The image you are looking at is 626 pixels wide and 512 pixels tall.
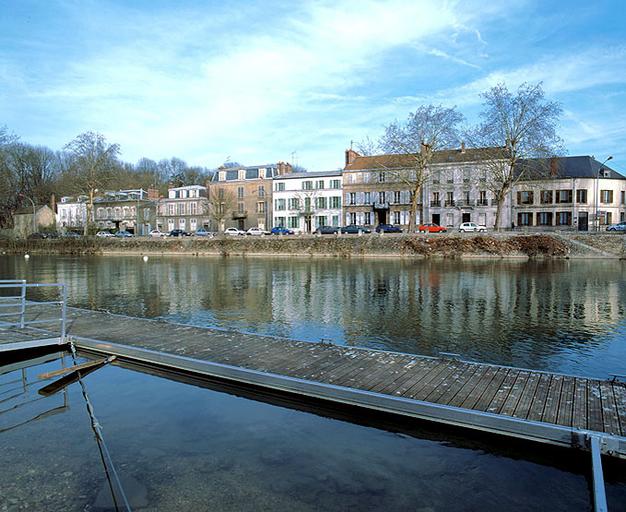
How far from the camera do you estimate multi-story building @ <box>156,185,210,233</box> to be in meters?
81.9

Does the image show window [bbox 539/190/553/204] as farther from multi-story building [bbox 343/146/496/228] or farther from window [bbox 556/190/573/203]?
multi-story building [bbox 343/146/496/228]

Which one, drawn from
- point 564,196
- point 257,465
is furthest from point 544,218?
point 257,465

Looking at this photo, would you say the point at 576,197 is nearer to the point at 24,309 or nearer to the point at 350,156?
the point at 350,156

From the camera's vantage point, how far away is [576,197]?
59.3 m

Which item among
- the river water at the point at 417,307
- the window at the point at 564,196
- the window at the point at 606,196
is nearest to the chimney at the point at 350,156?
the window at the point at 564,196

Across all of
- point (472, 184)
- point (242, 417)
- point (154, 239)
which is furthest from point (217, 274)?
point (472, 184)

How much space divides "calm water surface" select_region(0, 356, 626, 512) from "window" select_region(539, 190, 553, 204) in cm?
6142

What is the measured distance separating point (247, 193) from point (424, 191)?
28460mm

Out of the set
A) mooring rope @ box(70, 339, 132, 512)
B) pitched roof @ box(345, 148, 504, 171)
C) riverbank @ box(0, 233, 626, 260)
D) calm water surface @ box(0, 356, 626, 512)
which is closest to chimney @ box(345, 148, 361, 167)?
pitched roof @ box(345, 148, 504, 171)

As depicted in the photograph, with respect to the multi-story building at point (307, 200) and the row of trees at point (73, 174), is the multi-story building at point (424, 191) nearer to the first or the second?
the multi-story building at point (307, 200)

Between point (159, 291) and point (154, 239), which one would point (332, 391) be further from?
point (154, 239)

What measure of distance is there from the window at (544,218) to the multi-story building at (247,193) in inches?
1521

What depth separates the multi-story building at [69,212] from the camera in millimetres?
86750

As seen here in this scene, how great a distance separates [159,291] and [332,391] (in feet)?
59.7
